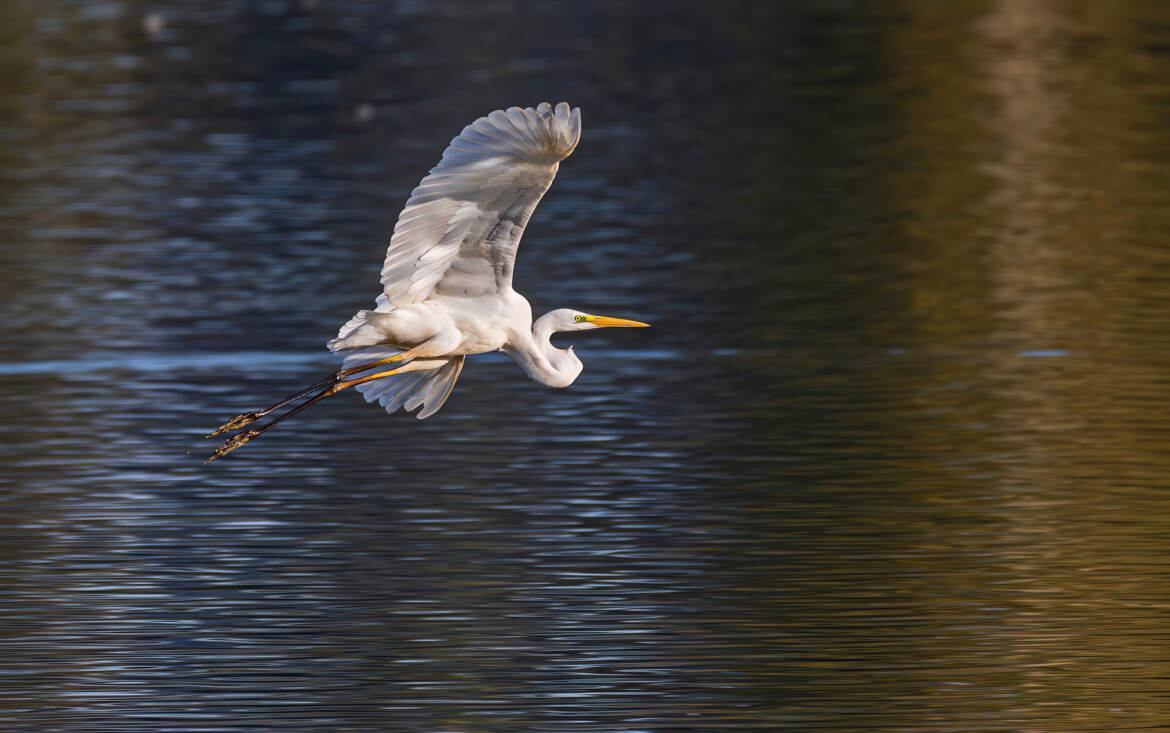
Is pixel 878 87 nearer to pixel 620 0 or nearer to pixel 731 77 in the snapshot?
pixel 731 77

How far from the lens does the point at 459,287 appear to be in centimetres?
1016

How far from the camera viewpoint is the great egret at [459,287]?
930 centimetres

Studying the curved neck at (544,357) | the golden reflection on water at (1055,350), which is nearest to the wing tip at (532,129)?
the curved neck at (544,357)

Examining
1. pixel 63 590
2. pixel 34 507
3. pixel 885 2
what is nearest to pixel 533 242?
pixel 34 507

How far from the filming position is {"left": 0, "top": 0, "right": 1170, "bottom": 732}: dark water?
9.66 metres

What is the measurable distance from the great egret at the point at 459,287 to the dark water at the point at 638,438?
3.95 feet

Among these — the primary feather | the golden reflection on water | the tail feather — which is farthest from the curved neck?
the golden reflection on water

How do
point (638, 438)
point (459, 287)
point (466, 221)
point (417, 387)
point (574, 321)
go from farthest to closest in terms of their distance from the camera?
point (638, 438) → point (417, 387) → point (574, 321) → point (459, 287) → point (466, 221)

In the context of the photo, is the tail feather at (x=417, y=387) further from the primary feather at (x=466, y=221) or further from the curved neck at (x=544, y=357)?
the curved neck at (x=544, y=357)

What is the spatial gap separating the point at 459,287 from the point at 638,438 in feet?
12.8

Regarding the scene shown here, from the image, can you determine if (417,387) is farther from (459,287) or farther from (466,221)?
(466,221)

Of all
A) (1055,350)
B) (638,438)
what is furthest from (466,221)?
(1055,350)

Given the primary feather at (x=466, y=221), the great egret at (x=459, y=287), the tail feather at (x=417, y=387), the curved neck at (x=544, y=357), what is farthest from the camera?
the tail feather at (x=417, y=387)

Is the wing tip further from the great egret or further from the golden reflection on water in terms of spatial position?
the golden reflection on water
